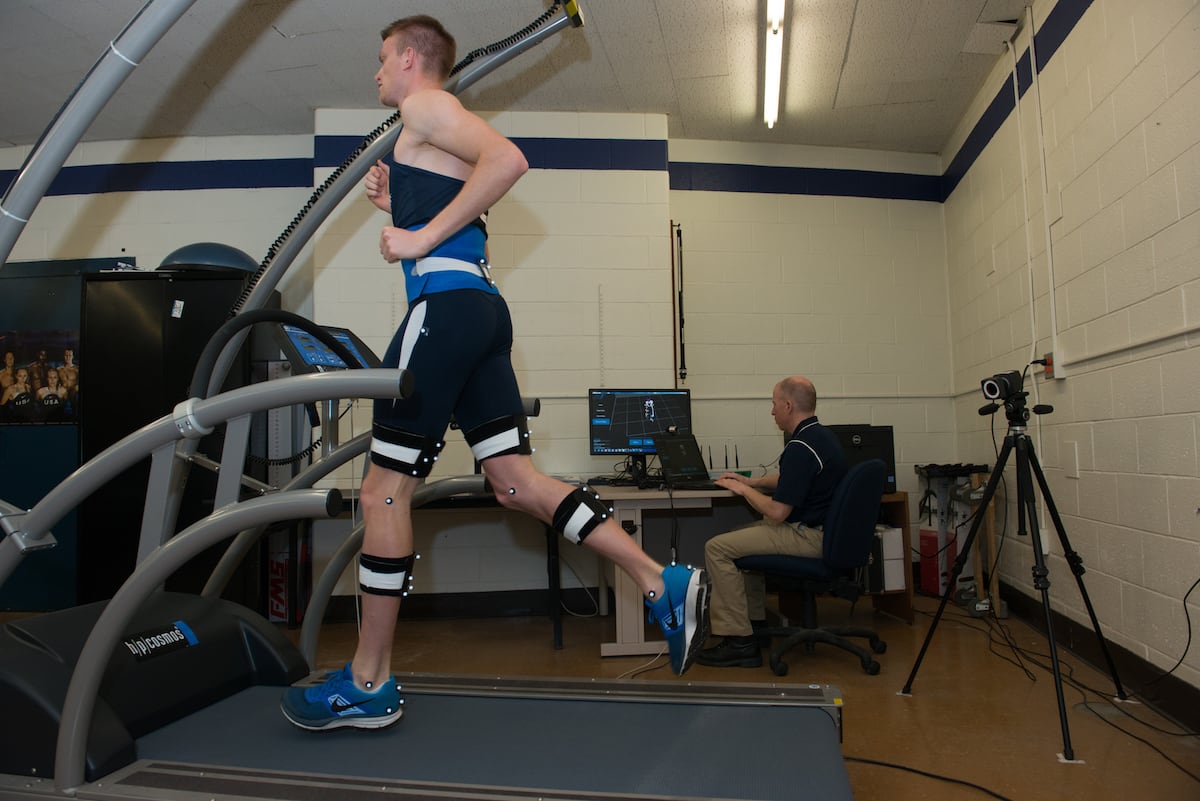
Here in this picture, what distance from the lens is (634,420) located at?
391 centimetres

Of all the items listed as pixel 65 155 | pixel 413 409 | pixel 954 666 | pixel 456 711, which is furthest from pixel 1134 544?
pixel 65 155

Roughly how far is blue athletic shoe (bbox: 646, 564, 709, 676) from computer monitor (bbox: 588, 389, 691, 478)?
2.03 metres

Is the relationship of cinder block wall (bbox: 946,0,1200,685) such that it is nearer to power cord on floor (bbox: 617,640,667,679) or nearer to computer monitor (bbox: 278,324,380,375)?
power cord on floor (bbox: 617,640,667,679)

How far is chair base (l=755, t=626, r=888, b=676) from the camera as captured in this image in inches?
113

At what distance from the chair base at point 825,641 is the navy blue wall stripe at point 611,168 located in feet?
9.09

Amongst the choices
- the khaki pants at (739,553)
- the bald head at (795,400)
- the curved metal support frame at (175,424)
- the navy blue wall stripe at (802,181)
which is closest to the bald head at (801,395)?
the bald head at (795,400)

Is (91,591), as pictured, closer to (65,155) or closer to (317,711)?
(65,155)

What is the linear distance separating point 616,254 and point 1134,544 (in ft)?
9.49

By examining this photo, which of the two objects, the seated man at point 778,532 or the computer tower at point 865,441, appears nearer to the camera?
the seated man at point 778,532

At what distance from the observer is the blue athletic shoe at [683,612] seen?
1735 millimetres

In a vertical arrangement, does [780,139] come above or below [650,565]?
above

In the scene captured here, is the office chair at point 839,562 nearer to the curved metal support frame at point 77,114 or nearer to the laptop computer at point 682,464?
the laptop computer at point 682,464

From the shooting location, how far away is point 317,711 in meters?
1.67

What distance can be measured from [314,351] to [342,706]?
101 centimetres
